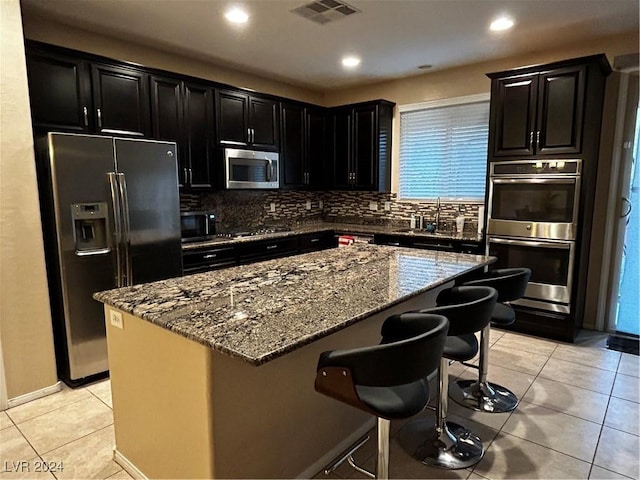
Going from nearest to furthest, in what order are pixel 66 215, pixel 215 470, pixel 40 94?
pixel 215 470 < pixel 66 215 < pixel 40 94

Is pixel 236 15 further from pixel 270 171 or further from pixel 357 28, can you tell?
pixel 270 171

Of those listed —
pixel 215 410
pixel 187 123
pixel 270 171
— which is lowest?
pixel 215 410

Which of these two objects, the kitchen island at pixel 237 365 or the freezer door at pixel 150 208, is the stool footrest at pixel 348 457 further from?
the freezer door at pixel 150 208

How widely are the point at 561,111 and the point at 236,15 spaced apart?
2862 mm

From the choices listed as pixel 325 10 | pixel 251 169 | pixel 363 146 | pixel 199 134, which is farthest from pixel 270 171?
pixel 325 10

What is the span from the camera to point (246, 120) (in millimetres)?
4297

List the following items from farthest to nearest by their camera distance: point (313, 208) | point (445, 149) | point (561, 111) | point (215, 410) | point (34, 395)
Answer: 1. point (313, 208)
2. point (445, 149)
3. point (561, 111)
4. point (34, 395)
5. point (215, 410)

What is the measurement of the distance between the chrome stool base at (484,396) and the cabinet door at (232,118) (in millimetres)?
3146

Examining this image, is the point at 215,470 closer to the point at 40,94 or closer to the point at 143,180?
the point at 143,180

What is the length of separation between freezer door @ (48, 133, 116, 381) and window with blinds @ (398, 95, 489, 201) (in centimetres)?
347

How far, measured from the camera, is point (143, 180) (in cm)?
307

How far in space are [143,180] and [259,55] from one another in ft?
6.14

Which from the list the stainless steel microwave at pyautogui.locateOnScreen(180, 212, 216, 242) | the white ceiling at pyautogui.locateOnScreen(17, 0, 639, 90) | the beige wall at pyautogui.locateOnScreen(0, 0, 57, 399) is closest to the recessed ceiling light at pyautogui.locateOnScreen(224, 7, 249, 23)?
the white ceiling at pyautogui.locateOnScreen(17, 0, 639, 90)

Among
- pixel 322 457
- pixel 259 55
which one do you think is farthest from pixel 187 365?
pixel 259 55
